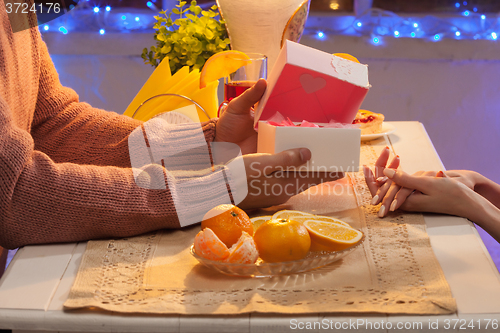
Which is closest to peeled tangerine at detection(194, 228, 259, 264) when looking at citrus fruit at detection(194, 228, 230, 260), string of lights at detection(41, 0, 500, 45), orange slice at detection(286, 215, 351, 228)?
citrus fruit at detection(194, 228, 230, 260)

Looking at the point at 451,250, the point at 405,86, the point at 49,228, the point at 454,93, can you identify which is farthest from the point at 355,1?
the point at 49,228

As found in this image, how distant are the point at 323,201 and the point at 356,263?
26 cm

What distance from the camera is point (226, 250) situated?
58 centimetres

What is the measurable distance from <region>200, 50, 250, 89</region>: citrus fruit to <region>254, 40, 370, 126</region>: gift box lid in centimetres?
23

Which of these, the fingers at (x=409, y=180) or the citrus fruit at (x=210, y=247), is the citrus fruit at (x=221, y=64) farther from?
the citrus fruit at (x=210, y=247)

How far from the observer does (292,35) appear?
1.26 metres

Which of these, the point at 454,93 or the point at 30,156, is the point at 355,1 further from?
the point at 30,156

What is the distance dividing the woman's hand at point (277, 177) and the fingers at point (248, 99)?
0.17 meters

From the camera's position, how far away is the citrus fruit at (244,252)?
569 millimetres

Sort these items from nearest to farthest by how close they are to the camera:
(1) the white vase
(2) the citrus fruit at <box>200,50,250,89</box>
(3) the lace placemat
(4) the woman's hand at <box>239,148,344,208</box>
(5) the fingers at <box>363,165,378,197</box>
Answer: (3) the lace placemat < (4) the woman's hand at <box>239,148,344,208</box> < (5) the fingers at <box>363,165,378,197</box> < (2) the citrus fruit at <box>200,50,250,89</box> < (1) the white vase

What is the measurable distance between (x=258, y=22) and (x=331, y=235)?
78 centimetres

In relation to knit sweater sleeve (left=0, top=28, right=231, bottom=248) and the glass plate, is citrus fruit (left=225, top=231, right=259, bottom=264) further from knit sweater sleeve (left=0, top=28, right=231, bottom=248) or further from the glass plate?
knit sweater sleeve (left=0, top=28, right=231, bottom=248)

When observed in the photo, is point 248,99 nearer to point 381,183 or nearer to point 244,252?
point 381,183

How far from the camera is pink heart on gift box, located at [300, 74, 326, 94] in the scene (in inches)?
32.6
